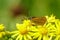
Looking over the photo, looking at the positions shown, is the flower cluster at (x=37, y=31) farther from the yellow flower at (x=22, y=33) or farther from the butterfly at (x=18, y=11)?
the butterfly at (x=18, y=11)

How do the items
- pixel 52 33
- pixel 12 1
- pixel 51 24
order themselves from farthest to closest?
pixel 12 1 < pixel 51 24 < pixel 52 33

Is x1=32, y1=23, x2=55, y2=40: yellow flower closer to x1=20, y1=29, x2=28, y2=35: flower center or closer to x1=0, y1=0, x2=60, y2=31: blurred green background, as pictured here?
x1=20, y1=29, x2=28, y2=35: flower center

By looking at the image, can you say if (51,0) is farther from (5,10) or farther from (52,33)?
(52,33)

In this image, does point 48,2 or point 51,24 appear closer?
point 51,24

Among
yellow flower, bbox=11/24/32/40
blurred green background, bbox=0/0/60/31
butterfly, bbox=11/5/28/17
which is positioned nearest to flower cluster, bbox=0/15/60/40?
yellow flower, bbox=11/24/32/40

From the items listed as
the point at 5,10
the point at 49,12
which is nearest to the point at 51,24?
the point at 49,12

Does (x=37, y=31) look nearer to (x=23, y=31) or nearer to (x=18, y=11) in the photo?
(x=23, y=31)

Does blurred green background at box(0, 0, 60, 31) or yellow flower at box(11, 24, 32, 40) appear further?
blurred green background at box(0, 0, 60, 31)

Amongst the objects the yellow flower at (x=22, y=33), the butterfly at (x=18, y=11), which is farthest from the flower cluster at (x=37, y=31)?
the butterfly at (x=18, y=11)
